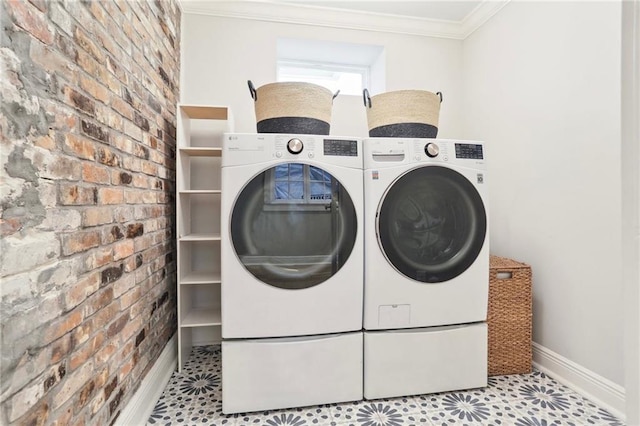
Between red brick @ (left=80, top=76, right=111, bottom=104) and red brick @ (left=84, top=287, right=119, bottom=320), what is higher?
red brick @ (left=80, top=76, right=111, bottom=104)

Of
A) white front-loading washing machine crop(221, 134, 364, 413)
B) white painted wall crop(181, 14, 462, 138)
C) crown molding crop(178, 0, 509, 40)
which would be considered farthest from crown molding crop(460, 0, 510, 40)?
white front-loading washing machine crop(221, 134, 364, 413)

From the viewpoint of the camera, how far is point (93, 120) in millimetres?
986

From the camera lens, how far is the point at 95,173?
1.00m

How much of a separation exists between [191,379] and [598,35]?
104 inches

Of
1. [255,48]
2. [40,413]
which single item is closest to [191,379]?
[40,413]

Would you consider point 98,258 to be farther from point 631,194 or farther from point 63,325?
point 631,194

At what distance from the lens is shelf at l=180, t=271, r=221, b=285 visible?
177 centimetres

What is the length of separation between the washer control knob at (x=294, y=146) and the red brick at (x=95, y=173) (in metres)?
0.70

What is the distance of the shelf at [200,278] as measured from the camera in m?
1.77

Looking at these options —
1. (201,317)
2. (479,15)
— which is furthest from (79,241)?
(479,15)

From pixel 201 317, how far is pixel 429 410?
1.32 meters

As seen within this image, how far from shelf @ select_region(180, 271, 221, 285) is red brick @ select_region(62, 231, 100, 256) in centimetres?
81

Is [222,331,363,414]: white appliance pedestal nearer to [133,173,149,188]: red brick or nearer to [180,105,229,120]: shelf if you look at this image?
[133,173,149,188]: red brick

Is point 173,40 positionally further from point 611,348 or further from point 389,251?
point 611,348
